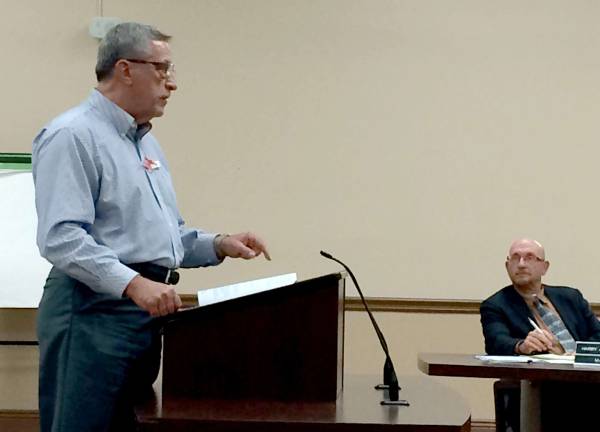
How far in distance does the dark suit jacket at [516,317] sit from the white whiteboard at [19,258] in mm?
2150

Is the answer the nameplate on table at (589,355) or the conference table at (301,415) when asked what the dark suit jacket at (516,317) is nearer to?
the nameplate on table at (589,355)

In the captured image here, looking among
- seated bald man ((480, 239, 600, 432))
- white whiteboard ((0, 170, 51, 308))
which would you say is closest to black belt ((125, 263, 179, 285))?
seated bald man ((480, 239, 600, 432))

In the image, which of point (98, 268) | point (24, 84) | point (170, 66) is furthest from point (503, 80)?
point (98, 268)

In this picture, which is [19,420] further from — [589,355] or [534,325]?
[589,355]

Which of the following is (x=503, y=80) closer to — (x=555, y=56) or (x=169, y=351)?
(x=555, y=56)

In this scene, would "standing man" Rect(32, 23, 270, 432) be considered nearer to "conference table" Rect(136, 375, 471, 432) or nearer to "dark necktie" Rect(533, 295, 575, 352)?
"conference table" Rect(136, 375, 471, 432)

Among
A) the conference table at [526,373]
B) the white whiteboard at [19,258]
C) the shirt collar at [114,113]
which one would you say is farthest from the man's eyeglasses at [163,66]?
the white whiteboard at [19,258]

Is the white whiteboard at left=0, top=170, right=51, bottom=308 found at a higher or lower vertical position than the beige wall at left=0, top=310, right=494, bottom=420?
higher

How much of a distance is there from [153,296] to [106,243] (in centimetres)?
26

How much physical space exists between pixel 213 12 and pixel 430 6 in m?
1.17

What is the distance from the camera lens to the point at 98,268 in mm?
2121

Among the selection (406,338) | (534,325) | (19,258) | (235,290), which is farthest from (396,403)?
(406,338)

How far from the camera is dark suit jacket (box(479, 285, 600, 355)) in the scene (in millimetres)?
3984

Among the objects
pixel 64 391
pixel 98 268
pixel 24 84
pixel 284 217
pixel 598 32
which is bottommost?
pixel 64 391
